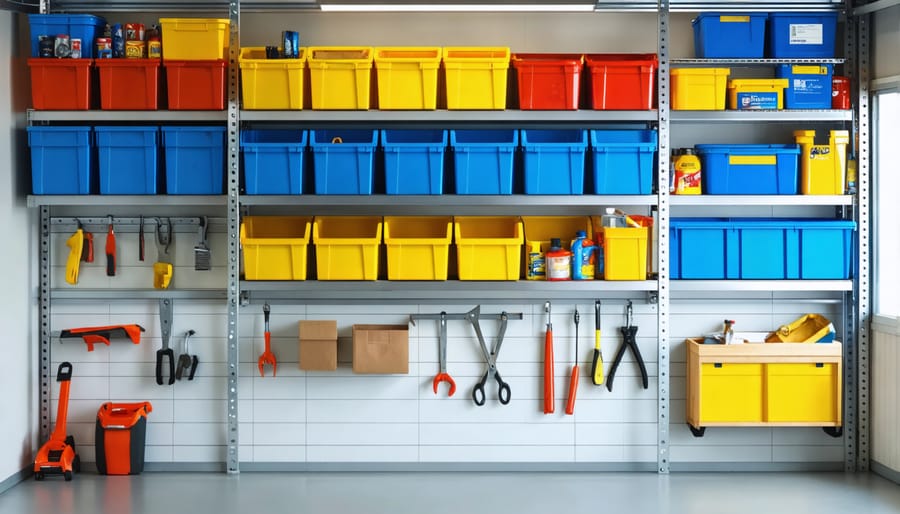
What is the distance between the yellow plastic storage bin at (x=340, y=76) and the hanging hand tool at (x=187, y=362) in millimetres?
1643

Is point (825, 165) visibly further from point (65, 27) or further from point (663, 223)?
point (65, 27)

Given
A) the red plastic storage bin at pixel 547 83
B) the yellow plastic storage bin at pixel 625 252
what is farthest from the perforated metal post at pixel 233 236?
the yellow plastic storage bin at pixel 625 252

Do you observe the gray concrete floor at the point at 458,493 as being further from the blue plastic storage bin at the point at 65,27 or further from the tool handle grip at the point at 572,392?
the blue plastic storage bin at the point at 65,27

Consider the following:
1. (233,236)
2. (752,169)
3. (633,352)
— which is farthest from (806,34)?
(233,236)

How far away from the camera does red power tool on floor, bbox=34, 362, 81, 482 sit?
5.45m

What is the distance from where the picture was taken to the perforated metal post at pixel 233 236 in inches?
214

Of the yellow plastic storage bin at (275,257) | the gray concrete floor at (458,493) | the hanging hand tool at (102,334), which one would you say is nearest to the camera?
the gray concrete floor at (458,493)

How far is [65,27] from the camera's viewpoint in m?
5.45

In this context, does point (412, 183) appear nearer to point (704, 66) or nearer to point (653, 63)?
point (653, 63)

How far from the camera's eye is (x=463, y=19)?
19.0 ft

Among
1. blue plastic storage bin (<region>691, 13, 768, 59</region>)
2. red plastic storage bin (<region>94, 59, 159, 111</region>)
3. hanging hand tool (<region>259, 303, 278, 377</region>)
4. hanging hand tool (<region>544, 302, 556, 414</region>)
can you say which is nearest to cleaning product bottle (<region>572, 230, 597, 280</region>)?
hanging hand tool (<region>544, 302, 556, 414</region>)

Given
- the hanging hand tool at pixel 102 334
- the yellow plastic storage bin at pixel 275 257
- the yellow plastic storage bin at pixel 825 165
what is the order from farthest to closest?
1. the hanging hand tool at pixel 102 334
2. the yellow plastic storage bin at pixel 825 165
3. the yellow plastic storage bin at pixel 275 257

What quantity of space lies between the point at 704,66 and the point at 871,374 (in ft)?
6.94

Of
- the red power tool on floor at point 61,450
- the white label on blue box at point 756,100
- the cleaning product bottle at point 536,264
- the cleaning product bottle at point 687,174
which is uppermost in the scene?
the white label on blue box at point 756,100
